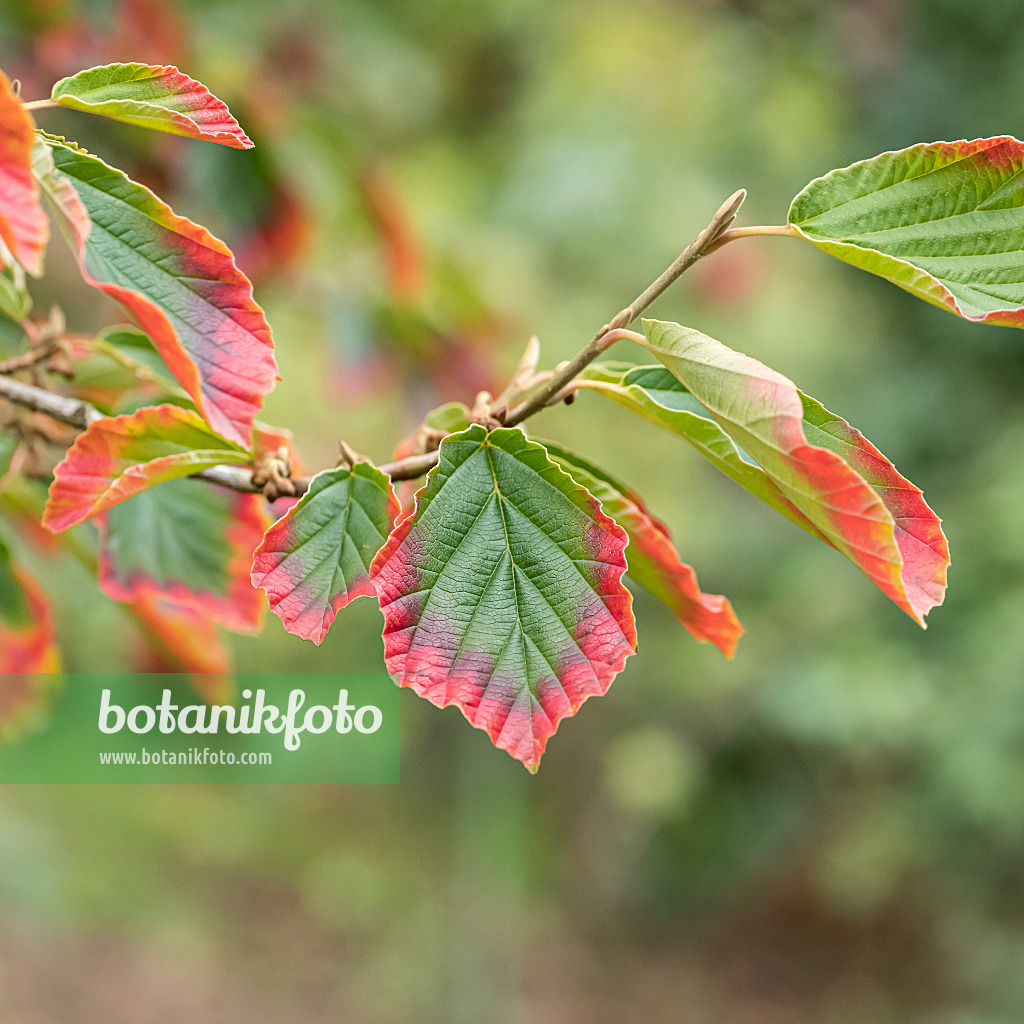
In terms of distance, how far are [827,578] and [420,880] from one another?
5.29 ft

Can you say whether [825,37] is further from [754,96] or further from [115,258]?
[115,258]

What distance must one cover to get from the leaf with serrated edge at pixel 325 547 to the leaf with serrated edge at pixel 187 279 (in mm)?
46

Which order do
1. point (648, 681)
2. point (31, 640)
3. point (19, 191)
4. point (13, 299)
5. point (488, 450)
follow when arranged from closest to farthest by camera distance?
point (19, 191) → point (488, 450) → point (13, 299) → point (31, 640) → point (648, 681)

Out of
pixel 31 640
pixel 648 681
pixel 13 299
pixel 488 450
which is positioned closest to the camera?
pixel 488 450

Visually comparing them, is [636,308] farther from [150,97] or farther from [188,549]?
[188,549]

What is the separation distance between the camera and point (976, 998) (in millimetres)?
2436

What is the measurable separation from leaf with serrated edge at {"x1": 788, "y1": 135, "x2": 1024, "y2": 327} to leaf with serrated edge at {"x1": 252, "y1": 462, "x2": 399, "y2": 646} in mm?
207

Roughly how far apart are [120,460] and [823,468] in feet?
0.95

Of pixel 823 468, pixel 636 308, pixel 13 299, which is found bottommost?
pixel 823 468

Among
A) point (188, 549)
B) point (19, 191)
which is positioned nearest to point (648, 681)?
point (188, 549)

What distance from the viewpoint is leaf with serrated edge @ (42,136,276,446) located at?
0.36m

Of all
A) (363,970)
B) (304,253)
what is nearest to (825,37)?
(304,253)

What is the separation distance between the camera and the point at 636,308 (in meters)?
0.37

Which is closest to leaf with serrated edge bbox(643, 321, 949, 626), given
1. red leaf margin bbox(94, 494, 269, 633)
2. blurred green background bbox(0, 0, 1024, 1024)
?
red leaf margin bbox(94, 494, 269, 633)
